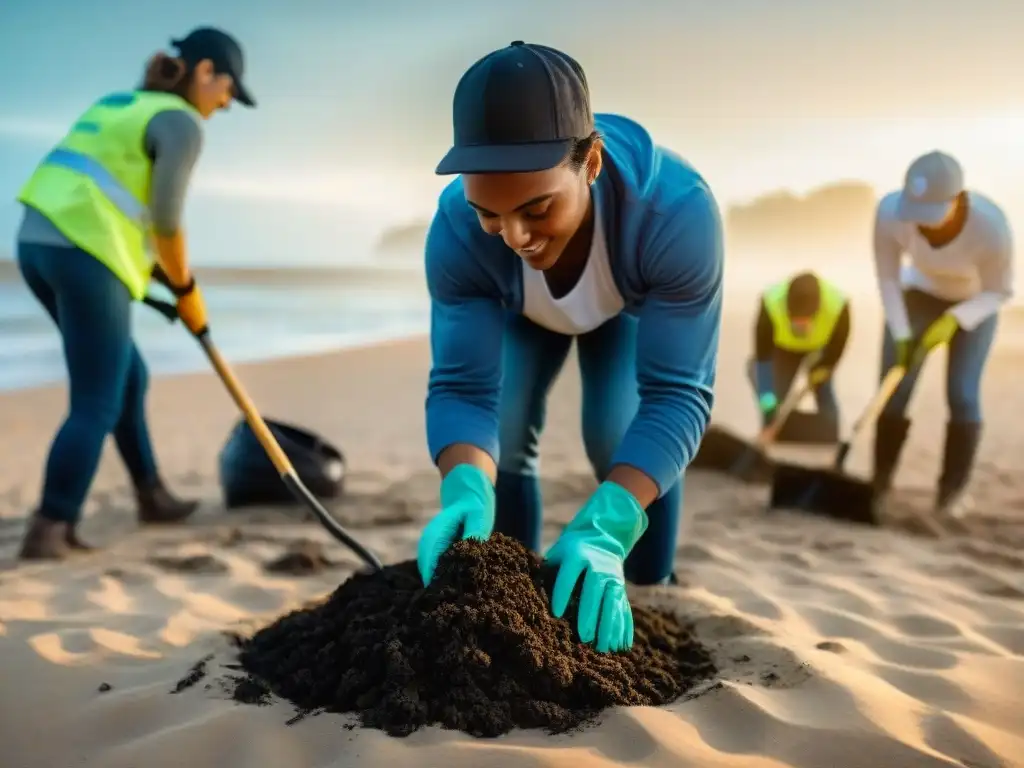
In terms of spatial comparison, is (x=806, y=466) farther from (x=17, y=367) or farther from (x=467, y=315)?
(x=17, y=367)

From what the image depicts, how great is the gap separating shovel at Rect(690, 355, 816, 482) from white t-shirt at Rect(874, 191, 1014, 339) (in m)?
0.96

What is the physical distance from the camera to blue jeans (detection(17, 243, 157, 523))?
3129mm

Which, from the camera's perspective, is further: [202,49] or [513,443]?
[202,49]

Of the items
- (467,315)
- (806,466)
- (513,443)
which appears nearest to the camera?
(467,315)

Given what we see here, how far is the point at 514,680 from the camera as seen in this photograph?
1.78m

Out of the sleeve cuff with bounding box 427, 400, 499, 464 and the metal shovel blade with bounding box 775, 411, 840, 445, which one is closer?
the sleeve cuff with bounding box 427, 400, 499, 464

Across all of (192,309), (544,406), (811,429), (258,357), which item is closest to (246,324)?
(258,357)

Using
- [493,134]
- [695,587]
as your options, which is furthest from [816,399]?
[493,134]

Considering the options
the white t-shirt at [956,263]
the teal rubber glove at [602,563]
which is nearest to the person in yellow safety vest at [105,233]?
the teal rubber glove at [602,563]

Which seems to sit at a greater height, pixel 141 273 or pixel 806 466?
pixel 141 273

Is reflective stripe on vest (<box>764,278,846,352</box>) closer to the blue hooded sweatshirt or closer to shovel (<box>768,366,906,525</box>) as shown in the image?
shovel (<box>768,366,906,525</box>)

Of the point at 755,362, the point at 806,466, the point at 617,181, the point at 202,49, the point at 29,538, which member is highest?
the point at 202,49

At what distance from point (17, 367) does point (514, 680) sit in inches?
321

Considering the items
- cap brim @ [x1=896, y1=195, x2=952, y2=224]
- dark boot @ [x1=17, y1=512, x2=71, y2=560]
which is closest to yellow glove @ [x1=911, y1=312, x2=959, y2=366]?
cap brim @ [x1=896, y1=195, x2=952, y2=224]
